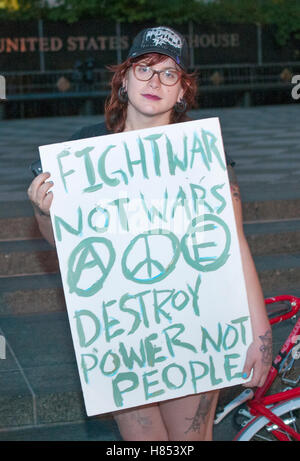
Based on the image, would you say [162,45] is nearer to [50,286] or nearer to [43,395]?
[43,395]

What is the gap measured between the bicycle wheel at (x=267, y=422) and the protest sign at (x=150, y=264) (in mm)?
362

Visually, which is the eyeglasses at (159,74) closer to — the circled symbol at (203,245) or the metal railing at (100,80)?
the circled symbol at (203,245)

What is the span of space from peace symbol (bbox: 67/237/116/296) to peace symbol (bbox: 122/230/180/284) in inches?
2.2

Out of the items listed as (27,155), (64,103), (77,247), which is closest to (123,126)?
(77,247)

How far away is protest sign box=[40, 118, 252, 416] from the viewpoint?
2611 millimetres

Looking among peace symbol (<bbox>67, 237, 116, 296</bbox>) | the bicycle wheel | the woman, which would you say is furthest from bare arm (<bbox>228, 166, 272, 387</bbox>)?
peace symbol (<bbox>67, 237, 116, 296</bbox>)

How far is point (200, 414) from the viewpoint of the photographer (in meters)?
2.75

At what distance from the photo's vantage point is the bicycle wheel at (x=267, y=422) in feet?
9.78

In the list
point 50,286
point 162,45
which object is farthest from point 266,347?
point 50,286

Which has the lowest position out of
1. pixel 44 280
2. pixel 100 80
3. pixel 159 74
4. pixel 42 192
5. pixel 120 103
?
pixel 100 80

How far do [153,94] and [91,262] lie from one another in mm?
587

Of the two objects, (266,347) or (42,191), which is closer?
(42,191)

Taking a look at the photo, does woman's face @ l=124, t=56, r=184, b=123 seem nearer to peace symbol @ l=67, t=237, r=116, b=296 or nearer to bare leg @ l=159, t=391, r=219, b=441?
peace symbol @ l=67, t=237, r=116, b=296

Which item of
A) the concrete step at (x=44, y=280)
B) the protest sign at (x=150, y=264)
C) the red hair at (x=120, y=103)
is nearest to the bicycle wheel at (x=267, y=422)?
the protest sign at (x=150, y=264)
